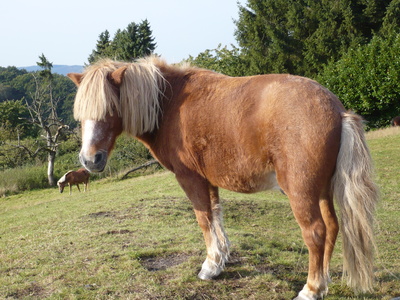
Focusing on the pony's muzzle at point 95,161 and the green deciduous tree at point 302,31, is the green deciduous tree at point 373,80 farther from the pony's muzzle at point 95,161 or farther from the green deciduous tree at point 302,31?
the pony's muzzle at point 95,161

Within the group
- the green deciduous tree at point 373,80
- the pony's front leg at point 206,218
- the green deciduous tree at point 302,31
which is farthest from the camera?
the green deciduous tree at point 302,31

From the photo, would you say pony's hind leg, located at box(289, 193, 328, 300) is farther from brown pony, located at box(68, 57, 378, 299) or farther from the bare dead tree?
the bare dead tree

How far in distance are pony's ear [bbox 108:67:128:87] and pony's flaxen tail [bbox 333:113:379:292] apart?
2025 mm

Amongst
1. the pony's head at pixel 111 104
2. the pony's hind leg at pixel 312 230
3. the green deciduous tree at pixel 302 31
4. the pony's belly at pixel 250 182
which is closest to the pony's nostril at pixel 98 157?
the pony's head at pixel 111 104

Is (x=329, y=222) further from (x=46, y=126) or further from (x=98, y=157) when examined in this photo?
(x=46, y=126)

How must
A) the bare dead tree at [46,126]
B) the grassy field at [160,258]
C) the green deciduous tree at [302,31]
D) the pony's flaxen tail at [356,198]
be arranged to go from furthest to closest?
1. the green deciduous tree at [302,31]
2. the bare dead tree at [46,126]
3. the grassy field at [160,258]
4. the pony's flaxen tail at [356,198]

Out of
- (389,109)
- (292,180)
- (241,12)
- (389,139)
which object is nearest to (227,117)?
(292,180)

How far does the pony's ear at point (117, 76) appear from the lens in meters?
3.79

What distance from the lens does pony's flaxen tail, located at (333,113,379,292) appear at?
3141 millimetres

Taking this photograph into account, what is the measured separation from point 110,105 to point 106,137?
300mm

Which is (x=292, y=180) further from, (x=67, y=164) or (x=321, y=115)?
(x=67, y=164)

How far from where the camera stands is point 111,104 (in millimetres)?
3752

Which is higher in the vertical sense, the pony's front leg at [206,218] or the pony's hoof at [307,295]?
the pony's front leg at [206,218]

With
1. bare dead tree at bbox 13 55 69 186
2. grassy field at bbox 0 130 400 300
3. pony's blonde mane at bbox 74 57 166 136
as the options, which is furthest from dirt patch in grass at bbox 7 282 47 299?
bare dead tree at bbox 13 55 69 186
